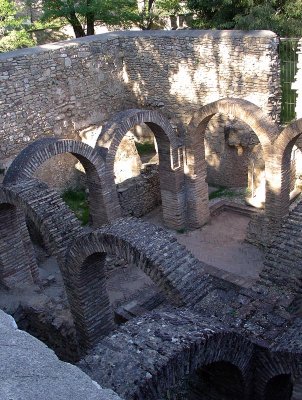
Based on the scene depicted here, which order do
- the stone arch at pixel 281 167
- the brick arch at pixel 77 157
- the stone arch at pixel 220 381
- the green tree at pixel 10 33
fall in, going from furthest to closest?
1. the green tree at pixel 10 33
2. the stone arch at pixel 281 167
3. the brick arch at pixel 77 157
4. the stone arch at pixel 220 381

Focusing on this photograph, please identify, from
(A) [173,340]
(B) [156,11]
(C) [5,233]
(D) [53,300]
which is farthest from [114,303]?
(B) [156,11]

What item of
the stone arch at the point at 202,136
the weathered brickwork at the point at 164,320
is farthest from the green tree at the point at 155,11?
the weathered brickwork at the point at 164,320

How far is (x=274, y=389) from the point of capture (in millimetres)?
5738

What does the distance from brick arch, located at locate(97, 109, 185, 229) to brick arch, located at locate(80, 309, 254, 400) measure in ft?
18.4

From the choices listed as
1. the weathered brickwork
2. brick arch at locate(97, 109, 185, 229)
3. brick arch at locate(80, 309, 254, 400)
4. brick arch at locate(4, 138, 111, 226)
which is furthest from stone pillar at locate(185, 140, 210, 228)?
brick arch at locate(80, 309, 254, 400)

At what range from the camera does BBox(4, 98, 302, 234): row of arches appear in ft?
29.5

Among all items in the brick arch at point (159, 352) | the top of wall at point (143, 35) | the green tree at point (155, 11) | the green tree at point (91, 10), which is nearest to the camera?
the brick arch at point (159, 352)

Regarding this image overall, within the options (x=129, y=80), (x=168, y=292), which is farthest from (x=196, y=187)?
(x=168, y=292)

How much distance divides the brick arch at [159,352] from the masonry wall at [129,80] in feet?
25.5

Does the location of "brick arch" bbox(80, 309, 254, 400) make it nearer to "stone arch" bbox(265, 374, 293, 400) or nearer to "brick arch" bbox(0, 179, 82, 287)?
"stone arch" bbox(265, 374, 293, 400)

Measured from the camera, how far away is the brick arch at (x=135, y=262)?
566 centimetres

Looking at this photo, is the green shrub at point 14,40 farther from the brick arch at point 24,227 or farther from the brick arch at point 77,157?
the brick arch at point 24,227

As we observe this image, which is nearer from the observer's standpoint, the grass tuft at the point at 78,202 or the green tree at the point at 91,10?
the grass tuft at the point at 78,202

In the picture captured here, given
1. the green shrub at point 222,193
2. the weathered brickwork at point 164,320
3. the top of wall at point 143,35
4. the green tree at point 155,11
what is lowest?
the green shrub at point 222,193
